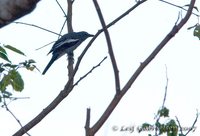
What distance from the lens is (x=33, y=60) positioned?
11.8ft

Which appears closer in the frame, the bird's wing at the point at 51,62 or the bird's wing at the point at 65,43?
the bird's wing at the point at 65,43

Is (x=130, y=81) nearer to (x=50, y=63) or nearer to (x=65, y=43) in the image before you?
(x=65, y=43)

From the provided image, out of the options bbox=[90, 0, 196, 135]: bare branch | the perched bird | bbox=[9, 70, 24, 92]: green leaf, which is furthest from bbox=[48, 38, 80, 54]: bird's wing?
bbox=[90, 0, 196, 135]: bare branch

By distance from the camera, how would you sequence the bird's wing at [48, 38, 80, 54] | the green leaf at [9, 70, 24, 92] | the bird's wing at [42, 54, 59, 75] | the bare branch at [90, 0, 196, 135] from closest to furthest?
1. the bare branch at [90, 0, 196, 135]
2. the green leaf at [9, 70, 24, 92]
3. the bird's wing at [48, 38, 80, 54]
4. the bird's wing at [42, 54, 59, 75]

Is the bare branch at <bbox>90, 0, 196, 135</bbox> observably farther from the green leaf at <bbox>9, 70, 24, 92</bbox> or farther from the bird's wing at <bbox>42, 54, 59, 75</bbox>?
the bird's wing at <bbox>42, 54, 59, 75</bbox>

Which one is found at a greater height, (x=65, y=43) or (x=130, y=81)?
(x=65, y=43)

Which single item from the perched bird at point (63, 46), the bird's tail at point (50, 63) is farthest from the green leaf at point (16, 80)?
the bird's tail at point (50, 63)

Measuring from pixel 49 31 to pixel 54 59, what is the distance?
4.66ft

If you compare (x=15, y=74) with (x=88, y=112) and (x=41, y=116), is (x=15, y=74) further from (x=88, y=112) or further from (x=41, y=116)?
(x=88, y=112)

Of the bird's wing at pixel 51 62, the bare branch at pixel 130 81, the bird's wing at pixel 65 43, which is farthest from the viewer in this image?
the bird's wing at pixel 51 62

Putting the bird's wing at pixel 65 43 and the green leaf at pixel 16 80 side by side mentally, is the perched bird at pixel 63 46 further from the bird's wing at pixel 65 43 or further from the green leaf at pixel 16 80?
the green leaf at pixel 16 80

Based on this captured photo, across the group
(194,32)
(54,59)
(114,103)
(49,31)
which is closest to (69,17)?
(49,31)

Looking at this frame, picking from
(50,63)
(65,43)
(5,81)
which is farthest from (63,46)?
(5,81)

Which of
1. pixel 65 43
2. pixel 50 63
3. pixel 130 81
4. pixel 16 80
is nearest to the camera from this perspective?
pixel 130 81
